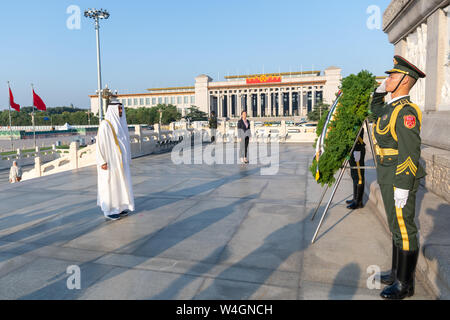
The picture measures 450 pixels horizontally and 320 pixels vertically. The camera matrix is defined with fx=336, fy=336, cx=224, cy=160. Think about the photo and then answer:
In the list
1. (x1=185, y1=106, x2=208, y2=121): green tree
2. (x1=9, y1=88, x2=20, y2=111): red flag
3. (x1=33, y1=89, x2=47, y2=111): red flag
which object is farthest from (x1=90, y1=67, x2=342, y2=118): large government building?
(x1=33, y1=89, x2=47, y2=111): red flag

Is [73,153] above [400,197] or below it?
below

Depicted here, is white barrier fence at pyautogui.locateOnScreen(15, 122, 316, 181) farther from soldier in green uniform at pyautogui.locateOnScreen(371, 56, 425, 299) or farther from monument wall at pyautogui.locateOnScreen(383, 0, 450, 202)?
soldier in green uniform at pyautogui.locateOnScreen(371, 56, 425, 299)

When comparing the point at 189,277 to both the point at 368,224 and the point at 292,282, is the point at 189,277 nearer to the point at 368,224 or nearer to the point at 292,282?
the point at 292,282

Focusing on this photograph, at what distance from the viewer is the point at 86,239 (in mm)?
4484

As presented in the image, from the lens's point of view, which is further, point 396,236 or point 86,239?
point 86,239

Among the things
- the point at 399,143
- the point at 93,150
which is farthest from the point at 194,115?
the point at 399,143

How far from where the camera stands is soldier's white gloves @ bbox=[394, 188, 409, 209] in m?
2.72

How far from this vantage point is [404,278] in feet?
9.11

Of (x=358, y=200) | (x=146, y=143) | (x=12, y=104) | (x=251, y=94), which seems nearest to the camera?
(x=358, y=200)

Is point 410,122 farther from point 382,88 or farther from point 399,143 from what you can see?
point 382,88

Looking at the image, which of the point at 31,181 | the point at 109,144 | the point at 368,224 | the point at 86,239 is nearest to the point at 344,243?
the point at 368,224

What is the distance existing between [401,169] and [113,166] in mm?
4172
